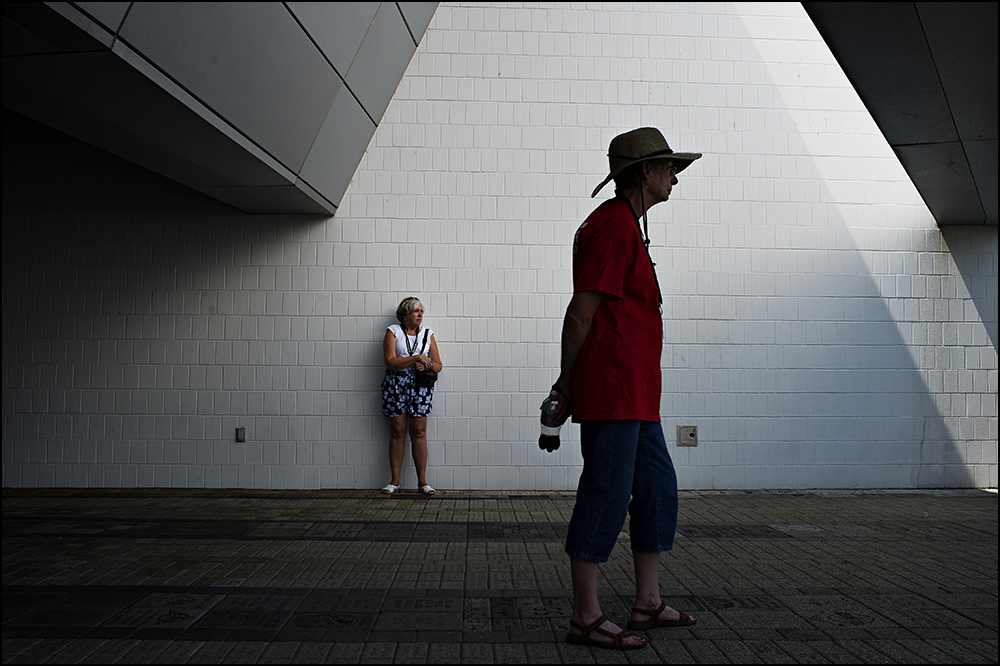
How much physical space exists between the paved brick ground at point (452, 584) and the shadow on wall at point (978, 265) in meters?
2.18

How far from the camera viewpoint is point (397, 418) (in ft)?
22.3

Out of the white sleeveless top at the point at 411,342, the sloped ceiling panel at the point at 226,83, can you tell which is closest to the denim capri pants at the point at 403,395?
Result: the white sleeveless top at the point at 411,342

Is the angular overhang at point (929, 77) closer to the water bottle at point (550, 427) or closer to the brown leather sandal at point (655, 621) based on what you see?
the water bottle at point (550, 427)

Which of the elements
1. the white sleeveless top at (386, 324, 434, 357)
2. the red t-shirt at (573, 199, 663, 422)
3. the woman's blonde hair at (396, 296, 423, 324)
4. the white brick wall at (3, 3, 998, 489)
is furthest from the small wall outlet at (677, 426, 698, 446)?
the red t-shirt at (573, 199, 663, 422)

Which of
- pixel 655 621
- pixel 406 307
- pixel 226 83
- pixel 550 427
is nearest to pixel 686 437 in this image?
pixel 406 307

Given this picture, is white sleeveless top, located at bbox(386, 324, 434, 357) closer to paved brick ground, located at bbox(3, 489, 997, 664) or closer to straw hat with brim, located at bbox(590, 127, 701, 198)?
paved brick ground, located at bbox(3, 489, 997, 664)

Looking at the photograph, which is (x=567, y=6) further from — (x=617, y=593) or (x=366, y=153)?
(x=617, y=593)

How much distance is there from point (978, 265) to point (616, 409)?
20.6ft

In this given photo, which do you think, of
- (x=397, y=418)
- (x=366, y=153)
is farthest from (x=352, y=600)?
(x=366, y=153)

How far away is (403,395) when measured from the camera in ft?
22.3

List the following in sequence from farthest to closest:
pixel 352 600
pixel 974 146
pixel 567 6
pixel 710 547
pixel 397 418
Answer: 1. pixel 567 6
2. pixel 397 418
3. pixel 974 146
4. pixel 710 547
5. pixel 352 600

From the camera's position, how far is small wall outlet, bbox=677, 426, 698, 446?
7.10 meters

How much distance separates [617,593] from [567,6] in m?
5.71

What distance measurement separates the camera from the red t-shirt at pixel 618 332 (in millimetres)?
2740
